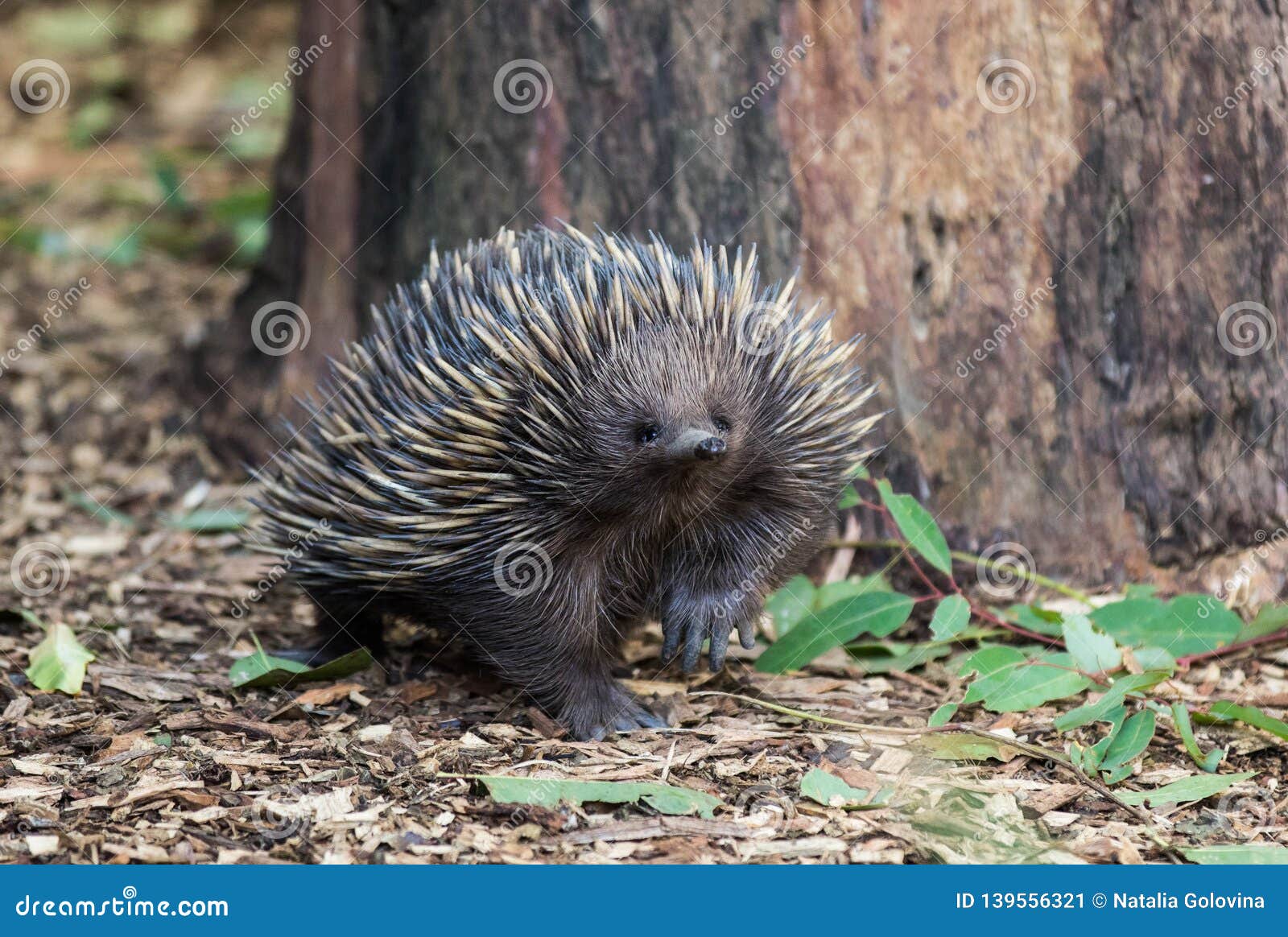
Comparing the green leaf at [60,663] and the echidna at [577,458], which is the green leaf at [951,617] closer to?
the echidna at [577,458]

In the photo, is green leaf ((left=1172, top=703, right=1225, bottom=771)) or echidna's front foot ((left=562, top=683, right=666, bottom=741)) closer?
green leaf ((left=1172, top=703, right=1225, bottom=771))

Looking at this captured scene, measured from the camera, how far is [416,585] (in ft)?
15.8

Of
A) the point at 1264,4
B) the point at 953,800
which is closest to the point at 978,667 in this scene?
the point at 953,800

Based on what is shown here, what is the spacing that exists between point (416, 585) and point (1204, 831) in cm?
259

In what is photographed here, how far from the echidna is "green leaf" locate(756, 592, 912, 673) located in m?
0.29

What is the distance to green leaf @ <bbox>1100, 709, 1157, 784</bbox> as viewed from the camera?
435cm

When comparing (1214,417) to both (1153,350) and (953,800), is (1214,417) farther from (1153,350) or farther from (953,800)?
(953,800)

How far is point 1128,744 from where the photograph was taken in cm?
440

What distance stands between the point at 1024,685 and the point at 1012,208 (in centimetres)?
195

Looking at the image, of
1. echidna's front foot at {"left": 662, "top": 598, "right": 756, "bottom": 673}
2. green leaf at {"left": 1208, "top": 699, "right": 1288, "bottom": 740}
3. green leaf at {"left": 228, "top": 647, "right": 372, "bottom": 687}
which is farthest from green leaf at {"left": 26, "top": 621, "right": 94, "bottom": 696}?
green leaf at {"left": 1208, "top": 699, "right": 1288, "bottom": 740}

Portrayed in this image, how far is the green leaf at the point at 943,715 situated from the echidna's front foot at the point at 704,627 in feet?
2.24

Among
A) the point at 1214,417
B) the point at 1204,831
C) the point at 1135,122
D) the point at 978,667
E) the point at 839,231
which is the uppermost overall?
the point at 1135,122

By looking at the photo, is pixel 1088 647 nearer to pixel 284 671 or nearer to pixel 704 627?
pixel 704 627

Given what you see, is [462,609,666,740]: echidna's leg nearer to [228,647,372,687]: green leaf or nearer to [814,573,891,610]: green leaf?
[228,647,372,687]: green leaf
